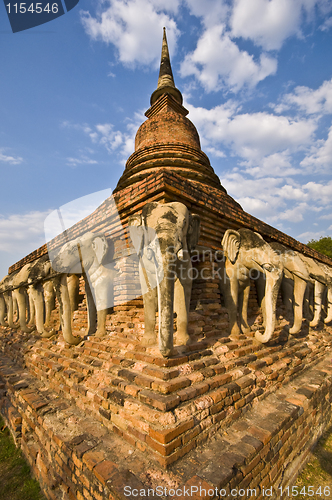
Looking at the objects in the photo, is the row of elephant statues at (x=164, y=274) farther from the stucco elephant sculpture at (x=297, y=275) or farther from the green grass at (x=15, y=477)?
the green grass at (x=15, y=477)

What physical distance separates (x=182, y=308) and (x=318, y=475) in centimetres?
271

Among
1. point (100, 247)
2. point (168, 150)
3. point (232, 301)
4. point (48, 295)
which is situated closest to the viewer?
point (232, 301)

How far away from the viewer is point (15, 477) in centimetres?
295

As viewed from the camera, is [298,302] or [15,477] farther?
[298,302]

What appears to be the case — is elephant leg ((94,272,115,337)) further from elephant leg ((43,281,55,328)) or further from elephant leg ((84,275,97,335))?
elephant leg ((43,281,55,328))

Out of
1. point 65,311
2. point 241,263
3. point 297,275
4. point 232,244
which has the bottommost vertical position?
point 65,311

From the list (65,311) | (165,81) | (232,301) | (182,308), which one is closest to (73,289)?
(65,311)

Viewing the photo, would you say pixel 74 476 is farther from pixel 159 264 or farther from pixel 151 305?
pixel 159 264

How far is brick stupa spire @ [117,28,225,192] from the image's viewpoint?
5.76m

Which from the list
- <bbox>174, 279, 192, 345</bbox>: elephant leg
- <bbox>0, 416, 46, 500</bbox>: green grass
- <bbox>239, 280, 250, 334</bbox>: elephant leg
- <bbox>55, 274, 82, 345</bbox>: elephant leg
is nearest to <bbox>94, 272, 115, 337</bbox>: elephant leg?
<bbox>55, 274, 82, 345</bbox>: elephant leg

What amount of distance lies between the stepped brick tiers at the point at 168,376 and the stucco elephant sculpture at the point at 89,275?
26mm

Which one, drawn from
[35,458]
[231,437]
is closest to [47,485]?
[35,458]

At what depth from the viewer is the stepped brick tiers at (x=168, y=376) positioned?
184 centimetres

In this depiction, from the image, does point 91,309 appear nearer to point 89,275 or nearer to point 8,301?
point 89,275
